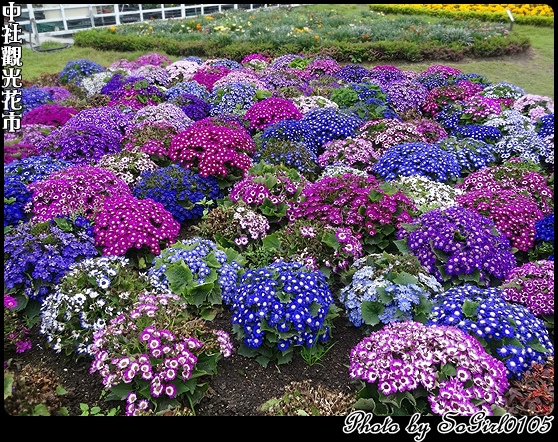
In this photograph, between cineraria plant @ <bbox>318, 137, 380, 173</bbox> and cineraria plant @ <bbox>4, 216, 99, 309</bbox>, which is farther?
cineraria plant @ <bbox>318, 137, 380, 173</bbox>

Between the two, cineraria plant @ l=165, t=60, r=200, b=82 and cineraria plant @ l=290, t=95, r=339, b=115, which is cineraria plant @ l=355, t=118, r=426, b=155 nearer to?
cineraria plant @ l=290, t=95, r=339, b=115

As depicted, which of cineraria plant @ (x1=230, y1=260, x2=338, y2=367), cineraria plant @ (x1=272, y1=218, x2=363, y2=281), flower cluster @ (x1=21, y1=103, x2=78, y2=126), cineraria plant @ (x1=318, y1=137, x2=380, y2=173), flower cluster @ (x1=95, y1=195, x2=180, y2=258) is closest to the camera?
cineraria plant @ (x1=230, y1=260, x2=338, y2=367)

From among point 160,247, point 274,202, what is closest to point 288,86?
point 274,202

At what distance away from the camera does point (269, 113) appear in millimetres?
8289

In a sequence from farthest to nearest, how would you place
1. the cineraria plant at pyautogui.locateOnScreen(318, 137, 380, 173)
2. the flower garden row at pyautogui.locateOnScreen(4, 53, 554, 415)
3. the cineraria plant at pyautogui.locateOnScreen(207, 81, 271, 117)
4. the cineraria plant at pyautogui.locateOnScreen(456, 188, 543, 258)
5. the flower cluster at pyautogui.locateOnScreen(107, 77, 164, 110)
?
the flower cluster at pyautogui.locateOnScreen(107, 77, 164, 110), the cineraria plant at pyautogui.locateOnScreen(207, 81, 271, 117), the cineraria plant at pyautogui.locateOnScreen(318, 137, 380, 173), the cineraria plant at pyautogui.locateOnScreen(456, 188, 543, 258), the flower garden row at pyautogui.locateOnScreen(4, 53, 554, 415)

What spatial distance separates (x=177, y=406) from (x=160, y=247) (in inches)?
93.9

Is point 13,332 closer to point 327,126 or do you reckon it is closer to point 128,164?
point 128,164

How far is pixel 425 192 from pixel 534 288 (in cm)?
204

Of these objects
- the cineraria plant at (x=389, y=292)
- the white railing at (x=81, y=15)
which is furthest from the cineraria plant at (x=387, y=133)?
the white railing at (x=81, y=15)

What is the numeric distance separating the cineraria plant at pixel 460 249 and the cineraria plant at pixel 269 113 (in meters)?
3.88

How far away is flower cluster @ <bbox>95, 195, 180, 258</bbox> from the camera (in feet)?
16.9

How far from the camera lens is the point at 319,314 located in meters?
4.20

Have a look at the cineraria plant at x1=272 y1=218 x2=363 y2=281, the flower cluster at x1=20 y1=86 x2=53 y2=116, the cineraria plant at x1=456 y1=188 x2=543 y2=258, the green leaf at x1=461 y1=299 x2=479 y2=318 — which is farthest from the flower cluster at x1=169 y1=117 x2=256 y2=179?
the flower cluster at x1=20 y1=86 x2=53 y2=116

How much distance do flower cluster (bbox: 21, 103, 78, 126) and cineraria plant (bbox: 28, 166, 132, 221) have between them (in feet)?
10.3
